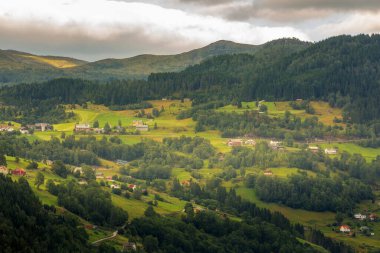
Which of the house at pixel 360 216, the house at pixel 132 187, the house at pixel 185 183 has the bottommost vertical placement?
the house at pixel 360 216

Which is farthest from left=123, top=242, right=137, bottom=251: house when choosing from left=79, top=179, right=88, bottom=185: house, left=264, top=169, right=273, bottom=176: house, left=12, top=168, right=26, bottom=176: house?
left=264, top=169, right=273, bottom=176: house

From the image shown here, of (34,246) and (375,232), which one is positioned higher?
(34,246)

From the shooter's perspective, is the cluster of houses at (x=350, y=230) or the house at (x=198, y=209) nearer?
the house at (x=198, y=209)

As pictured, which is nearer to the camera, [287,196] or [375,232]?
[375,232]

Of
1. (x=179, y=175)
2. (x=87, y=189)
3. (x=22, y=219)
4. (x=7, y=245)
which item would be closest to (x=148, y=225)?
(x=87, y=189)

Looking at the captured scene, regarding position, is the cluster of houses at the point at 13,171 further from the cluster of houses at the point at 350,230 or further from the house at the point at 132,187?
the cluster of houses at the point at 350,230

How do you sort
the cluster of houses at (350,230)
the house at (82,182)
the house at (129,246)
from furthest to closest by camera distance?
the cluster of houses at (350,230)
the house at (82,182)
the house at (129,246)

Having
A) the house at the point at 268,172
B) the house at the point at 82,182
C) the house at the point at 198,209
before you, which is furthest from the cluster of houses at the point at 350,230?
the house at the point at 82,182

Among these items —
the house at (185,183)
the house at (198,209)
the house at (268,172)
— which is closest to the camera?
the house at (198,209)

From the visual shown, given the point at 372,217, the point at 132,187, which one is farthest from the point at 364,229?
the point at 132,187

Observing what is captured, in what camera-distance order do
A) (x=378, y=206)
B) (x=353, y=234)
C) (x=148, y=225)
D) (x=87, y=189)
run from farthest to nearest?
(x=378, y=206), (x=353, y=234), (x=87, y=189), (x=148, y=225)

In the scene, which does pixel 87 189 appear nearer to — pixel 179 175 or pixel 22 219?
pixel 22 219
